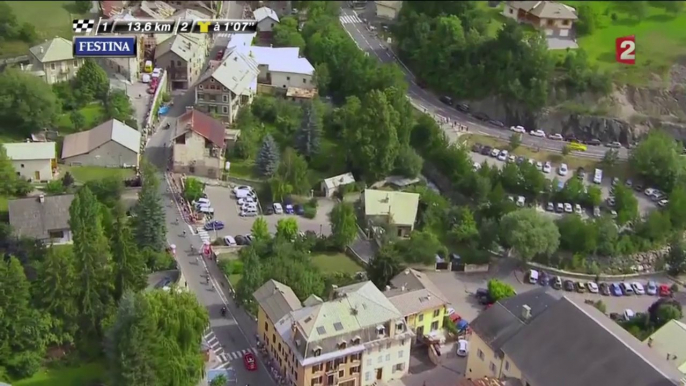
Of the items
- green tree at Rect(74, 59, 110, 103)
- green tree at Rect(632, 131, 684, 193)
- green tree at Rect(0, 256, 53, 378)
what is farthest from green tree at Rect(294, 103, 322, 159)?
green tree at Rect(0, 256, 53, 378)

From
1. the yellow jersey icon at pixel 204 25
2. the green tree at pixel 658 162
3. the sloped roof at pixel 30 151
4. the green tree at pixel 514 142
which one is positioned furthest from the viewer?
the yellow jersey icon at pixel 204 25

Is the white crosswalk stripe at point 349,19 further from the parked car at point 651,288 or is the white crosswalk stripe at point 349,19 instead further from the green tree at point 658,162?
the parked car at point 651,288

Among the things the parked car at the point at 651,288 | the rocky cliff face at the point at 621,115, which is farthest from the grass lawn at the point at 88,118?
Result: the parked car at the point at 651,288

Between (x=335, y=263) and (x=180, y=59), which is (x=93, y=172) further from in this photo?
(x=335, y=263)

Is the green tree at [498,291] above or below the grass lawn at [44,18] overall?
below

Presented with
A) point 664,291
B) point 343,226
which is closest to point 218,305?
point 343,226

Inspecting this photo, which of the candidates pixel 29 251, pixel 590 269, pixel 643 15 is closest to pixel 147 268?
pixel 29 251

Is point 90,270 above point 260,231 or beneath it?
above
